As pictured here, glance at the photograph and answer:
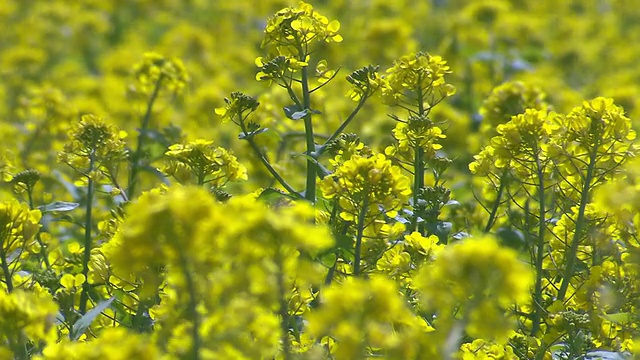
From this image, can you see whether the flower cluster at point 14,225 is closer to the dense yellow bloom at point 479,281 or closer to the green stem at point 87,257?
the green stem at point 87,257

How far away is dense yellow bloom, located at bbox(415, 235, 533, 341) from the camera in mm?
1666

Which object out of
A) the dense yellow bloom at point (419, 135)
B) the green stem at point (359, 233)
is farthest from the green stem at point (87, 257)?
the dense yellow bloom at point (419, 135)

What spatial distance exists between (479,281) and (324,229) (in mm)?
303

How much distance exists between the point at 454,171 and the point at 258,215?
365 cm

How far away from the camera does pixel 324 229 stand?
5.96 feet

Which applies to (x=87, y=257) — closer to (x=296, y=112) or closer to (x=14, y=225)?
(x=14, y=225)

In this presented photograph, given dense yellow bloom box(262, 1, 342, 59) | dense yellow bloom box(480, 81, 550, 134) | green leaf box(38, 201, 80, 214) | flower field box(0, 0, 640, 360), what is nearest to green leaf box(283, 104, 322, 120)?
flower field box(0, 0, 640, 360)

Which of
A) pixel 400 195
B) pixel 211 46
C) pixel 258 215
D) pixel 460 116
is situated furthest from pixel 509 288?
pixel 211 46

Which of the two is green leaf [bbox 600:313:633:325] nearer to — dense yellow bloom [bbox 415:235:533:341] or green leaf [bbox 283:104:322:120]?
dense yellow bloom [bbox 415:235:533:341]

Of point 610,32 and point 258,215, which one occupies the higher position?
point 610,32

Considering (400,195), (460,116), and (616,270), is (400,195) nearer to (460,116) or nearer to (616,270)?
(616,270)

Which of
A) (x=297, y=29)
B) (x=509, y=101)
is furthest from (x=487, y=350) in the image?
(x=509, y=101)

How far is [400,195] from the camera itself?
95.8 inches

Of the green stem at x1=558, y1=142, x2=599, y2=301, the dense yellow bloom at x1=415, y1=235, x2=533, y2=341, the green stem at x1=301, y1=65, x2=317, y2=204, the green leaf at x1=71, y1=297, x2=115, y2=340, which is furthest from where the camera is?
the green stem at x1=301, y1=65, x2=317, y2=204
